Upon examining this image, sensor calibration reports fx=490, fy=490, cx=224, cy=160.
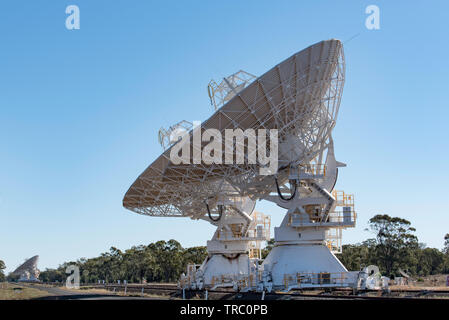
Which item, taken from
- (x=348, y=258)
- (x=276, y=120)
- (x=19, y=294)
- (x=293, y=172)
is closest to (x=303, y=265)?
(x=293, y=172)

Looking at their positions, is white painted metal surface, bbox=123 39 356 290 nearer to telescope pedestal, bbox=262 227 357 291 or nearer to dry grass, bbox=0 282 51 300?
telescope pedestal, bbox=262 227 357 291

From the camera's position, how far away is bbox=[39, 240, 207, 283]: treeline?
8162 cm

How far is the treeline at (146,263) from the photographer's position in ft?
268

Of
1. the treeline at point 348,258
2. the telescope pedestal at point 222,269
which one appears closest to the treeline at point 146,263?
the treeline at point 348,258

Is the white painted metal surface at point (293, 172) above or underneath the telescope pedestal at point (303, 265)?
above

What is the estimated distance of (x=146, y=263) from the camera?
8650 cm

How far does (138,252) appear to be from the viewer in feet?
314

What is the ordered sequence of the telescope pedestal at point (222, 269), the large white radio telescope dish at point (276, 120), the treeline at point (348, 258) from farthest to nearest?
the treeline at point (348, 258) → the telescope pedestal at point (222, 269) → the large white radio telescope dish at point (276, 120)

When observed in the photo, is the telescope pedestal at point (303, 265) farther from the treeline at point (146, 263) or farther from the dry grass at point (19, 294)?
the treeline at point (146, 263)

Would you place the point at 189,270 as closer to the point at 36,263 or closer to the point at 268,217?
the point at 268,217

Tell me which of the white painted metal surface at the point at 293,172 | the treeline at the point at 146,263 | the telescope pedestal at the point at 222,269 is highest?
the white painted metal surface at the point at 293,172

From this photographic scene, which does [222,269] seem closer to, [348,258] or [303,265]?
[303,265]
